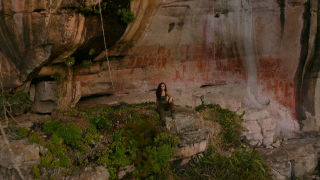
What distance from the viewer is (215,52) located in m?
10.0

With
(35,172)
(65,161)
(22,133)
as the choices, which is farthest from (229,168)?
(22,133)

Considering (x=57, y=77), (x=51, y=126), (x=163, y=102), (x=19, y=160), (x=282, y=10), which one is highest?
(x=282, y=10)

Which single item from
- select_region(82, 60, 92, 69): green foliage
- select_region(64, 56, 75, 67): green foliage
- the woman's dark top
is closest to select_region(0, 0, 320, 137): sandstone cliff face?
select_region(64, 56, 75, 67): green foliage

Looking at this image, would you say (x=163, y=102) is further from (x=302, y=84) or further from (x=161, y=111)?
(x=302, y=84)

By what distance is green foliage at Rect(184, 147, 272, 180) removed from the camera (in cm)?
732

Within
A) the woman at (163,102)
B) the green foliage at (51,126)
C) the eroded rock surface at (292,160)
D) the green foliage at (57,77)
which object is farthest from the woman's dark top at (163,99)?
the eroded rock surface at (292,160)

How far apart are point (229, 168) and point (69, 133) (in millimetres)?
3830

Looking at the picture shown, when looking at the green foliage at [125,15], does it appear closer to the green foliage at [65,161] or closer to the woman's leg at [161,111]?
the woman's leg at [161,111]

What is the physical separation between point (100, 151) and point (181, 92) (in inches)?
166

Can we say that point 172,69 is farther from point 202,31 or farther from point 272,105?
point 272,105

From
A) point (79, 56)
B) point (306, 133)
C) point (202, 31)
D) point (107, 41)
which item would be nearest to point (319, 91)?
point (306, 133)

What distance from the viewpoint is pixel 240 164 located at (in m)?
7.56

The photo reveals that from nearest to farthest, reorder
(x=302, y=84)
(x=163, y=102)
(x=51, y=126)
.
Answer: (x=51, y=126), (x=163, y=102), (x=302, y=84)

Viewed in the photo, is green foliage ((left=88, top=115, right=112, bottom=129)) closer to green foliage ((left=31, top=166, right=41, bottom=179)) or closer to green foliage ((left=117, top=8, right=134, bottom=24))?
green foliage ((left=31, top=166, right=41, bottom=179))
